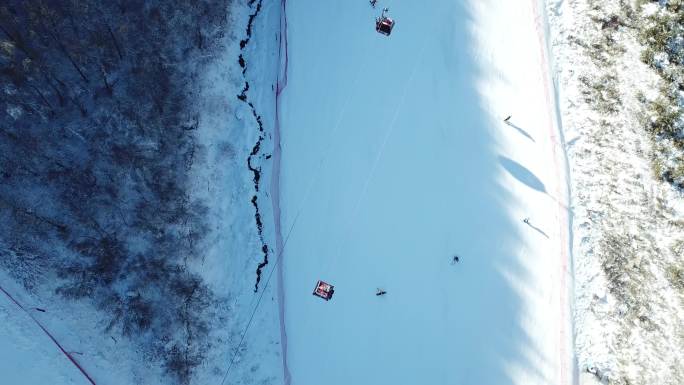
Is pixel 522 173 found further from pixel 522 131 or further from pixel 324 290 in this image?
pixel 324 290

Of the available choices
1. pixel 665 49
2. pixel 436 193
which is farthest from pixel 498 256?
pixel 665 49

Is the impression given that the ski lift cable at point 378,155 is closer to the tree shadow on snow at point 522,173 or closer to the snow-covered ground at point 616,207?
the tree shadow on snow at point 522,173

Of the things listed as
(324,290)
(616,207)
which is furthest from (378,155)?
(616,207)

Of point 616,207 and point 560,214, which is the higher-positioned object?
point 616,207

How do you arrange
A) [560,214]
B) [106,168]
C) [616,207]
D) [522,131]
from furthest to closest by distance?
[522,131]
[560,214]
[616,207]
[106,168]

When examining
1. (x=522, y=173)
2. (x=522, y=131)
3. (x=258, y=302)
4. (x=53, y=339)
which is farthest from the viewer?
(x=522, y=131)

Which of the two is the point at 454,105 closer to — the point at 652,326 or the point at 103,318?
the point at 652,326

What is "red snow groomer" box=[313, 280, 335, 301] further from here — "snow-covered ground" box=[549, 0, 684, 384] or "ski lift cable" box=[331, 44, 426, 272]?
"snow-covered ground" box=[549, 0, 684, 384]
